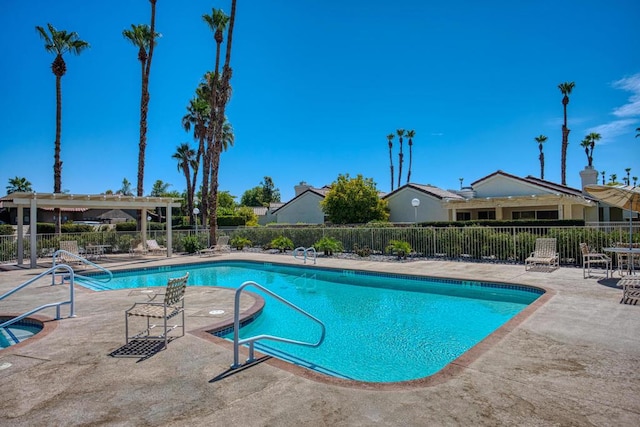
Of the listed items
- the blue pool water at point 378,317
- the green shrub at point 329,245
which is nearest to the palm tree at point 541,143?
the green shrub at point 329,245

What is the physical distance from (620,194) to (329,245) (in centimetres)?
1192

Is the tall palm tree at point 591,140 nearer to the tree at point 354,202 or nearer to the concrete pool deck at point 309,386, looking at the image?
the tree at point 354,202

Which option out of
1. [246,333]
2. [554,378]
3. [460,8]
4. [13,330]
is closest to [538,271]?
[554,378]

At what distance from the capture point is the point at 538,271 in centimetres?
1175

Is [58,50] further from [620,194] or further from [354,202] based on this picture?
[620,194]

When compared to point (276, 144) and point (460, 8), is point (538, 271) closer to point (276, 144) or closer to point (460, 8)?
point (460, 8)

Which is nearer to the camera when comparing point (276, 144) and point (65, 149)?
point (65, 149)

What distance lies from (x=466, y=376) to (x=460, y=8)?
17.6m

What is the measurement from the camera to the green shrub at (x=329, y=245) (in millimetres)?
18719

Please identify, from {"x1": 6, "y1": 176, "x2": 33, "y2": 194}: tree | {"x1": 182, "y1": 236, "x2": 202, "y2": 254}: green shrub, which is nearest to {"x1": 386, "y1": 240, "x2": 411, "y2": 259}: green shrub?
{"x1": 182, "y1": 236, "x2": 202, "y2": 254}: green shrub

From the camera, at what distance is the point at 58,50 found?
23344 millimetres

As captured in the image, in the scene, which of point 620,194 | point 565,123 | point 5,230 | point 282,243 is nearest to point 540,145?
point 565,123

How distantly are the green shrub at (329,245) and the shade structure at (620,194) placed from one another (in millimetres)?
Answer: 11292

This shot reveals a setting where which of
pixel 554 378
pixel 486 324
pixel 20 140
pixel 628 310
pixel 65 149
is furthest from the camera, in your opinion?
pixel 20 140
